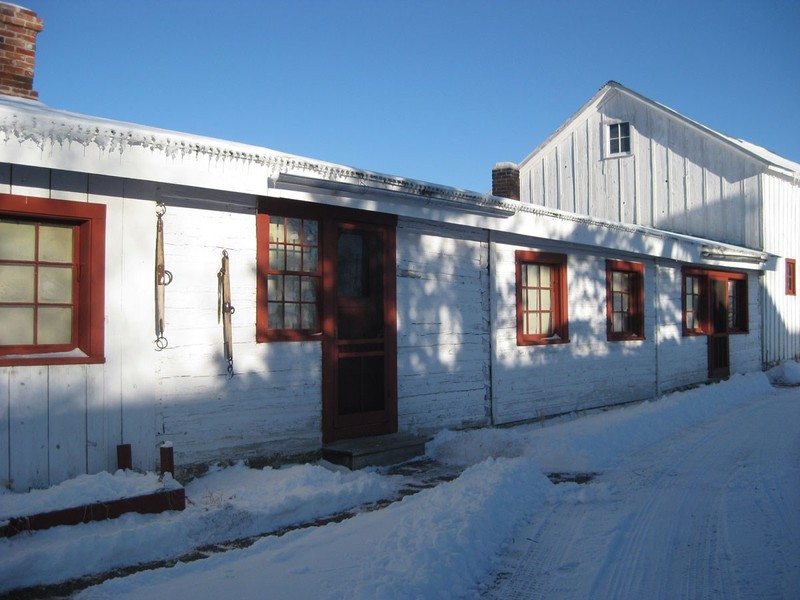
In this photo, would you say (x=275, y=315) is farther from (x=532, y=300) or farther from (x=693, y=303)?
(x=693, y=303)

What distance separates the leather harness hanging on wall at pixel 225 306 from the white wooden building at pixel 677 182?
578 inches

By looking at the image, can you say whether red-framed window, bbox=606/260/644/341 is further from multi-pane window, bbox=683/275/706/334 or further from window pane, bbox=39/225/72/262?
window pane, bbox=39/225/72/262

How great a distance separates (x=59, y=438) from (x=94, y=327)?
0.89 meters

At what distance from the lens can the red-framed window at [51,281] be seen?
5203 mm

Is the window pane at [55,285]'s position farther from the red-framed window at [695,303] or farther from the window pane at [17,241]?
the red-framed window at [695,303]

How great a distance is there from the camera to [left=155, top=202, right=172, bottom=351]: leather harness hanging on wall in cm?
586

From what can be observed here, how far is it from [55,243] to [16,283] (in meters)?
0.43

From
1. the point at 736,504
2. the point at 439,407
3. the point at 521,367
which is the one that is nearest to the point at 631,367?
the point at 521,367

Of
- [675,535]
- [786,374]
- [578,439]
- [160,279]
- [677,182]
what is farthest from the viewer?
[677,182]

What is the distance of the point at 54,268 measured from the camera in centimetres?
545

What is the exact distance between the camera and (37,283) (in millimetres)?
5332

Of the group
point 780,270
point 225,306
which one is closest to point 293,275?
point 225,306

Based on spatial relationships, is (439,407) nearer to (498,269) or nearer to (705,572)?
(498,269)

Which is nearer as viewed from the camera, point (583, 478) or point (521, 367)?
point (583, 478)
